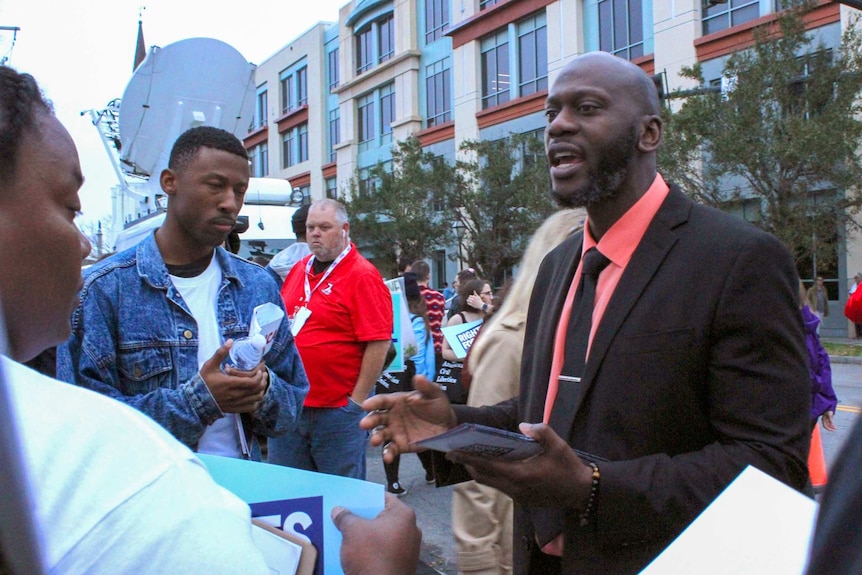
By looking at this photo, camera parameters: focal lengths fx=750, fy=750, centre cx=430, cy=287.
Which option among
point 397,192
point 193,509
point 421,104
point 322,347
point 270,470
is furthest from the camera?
point 421,104

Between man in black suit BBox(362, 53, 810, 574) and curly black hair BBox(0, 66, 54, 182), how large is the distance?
98 centimetres

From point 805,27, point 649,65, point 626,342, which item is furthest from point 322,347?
point 649,65

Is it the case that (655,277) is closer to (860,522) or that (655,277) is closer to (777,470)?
(777,470)

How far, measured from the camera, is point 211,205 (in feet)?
9.20

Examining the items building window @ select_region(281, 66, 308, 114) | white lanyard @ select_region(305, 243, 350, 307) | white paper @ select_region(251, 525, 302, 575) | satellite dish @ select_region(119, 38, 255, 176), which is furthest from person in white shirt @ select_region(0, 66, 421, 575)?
building window @ select_region(281, 66, 308, 114)

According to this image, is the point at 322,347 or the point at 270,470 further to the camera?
the point at 322,347

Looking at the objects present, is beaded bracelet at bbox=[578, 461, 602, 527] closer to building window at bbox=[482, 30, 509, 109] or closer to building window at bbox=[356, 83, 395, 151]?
building window at bbox=[482, 30, 509, 109]

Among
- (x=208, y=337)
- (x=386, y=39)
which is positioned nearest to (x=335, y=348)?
(x=208, y=337)

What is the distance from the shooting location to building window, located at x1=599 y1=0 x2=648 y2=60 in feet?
84.2

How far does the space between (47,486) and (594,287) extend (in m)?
1.51

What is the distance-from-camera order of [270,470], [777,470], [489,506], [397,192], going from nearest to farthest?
1. [777,470]
2. [270,470]
3. [489,506]
4. [397,192]

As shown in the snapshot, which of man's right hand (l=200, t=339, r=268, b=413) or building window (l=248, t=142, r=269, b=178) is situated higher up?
building window (l=248, t=142, r=269, b=178)

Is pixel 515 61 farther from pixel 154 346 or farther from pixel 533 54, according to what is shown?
pixel 154 346

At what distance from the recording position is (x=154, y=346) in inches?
99.6
